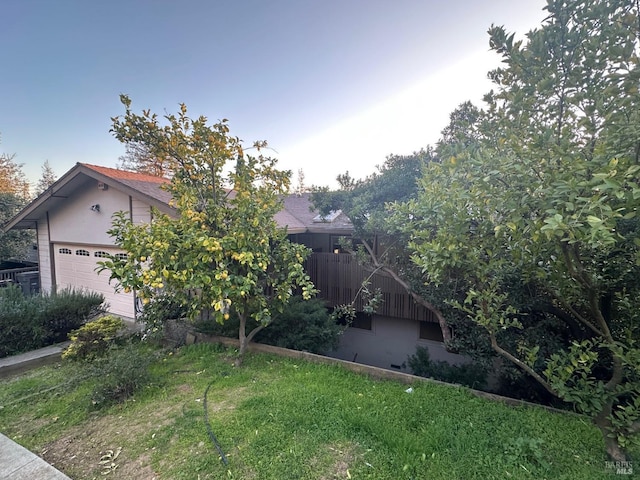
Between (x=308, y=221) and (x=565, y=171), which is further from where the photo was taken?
(x=308, y=221)

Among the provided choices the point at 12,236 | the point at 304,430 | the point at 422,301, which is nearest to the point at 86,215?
Answer: the point at 12,236

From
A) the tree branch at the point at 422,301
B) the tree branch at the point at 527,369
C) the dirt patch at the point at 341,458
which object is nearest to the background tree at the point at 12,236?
the tree branch at the point at 422,301

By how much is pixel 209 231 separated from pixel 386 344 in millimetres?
5857

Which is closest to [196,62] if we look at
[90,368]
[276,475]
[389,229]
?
[389,229]

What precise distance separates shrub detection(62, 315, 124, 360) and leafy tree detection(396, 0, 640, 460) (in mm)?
5881

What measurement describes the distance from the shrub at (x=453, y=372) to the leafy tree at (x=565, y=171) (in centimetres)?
242

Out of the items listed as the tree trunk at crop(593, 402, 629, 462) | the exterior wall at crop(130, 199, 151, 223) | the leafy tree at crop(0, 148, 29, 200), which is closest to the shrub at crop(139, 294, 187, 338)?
the exterior wall at crop(130, 199, 151, 223)

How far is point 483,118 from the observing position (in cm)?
268

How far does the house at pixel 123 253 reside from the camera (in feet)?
24.7

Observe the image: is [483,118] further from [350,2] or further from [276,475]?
[350,2]

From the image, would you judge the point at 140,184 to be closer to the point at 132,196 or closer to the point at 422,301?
the point at 132,196

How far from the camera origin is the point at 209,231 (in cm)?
477

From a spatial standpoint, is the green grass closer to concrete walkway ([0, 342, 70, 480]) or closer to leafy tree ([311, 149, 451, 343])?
concrete walkway ([0, 342, 70, 480])

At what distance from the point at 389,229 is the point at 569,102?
3.52 meters
